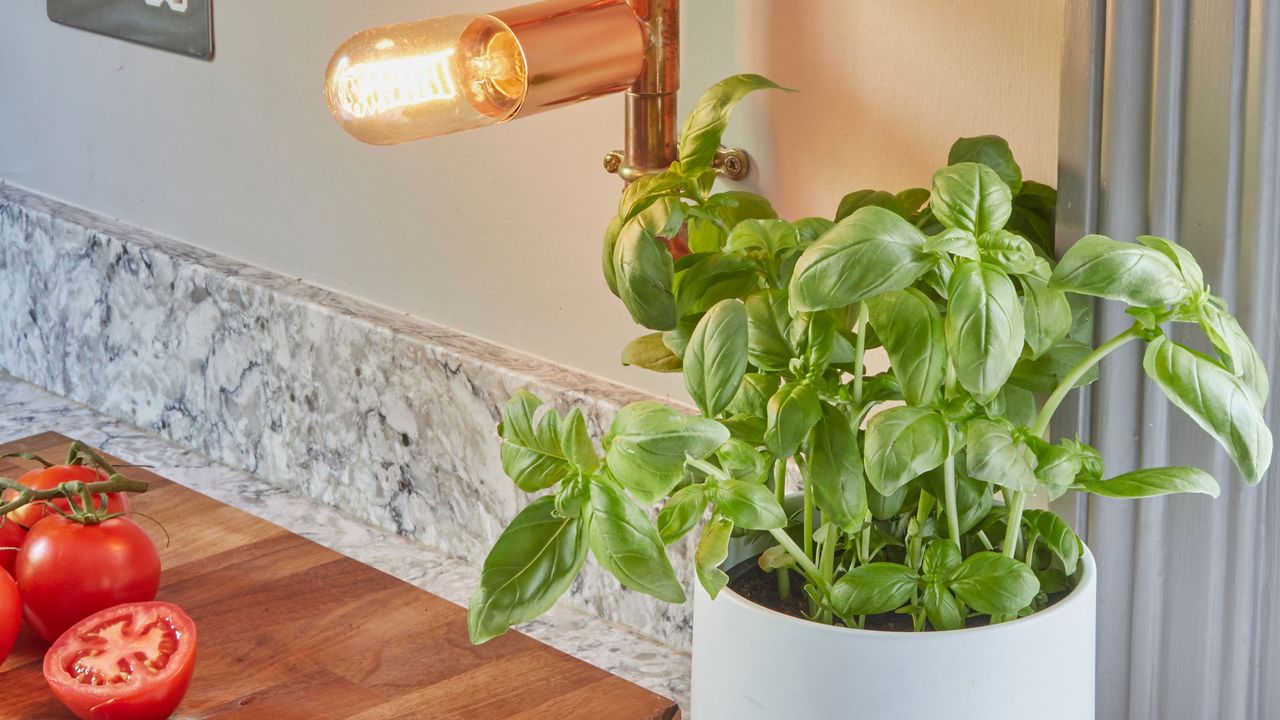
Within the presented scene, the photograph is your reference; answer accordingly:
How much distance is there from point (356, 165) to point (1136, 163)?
0.77m

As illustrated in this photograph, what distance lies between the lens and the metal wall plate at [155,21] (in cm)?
142

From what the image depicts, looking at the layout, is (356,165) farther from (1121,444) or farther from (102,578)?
(1121,444)

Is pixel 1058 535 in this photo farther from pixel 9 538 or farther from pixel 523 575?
pixel 9 538

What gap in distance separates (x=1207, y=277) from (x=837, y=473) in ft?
0.73

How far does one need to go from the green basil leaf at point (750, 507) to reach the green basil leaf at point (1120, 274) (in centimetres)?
14

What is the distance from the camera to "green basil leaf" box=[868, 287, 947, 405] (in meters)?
0.60

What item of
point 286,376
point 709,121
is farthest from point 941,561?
point 286,376

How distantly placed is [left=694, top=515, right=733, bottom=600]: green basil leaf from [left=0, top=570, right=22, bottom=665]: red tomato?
1.49 feet

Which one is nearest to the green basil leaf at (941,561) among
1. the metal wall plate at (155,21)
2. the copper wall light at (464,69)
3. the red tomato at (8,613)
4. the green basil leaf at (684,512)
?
the green basil leaf at (684,512)

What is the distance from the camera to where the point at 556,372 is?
1.16m

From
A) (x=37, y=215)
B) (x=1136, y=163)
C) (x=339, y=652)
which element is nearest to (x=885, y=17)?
(x=1136, y=163)

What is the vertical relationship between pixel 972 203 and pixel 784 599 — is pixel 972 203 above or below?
above

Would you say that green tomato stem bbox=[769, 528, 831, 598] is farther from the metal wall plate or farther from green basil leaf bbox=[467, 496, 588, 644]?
the metal wall plate

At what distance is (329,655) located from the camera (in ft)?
3.02
